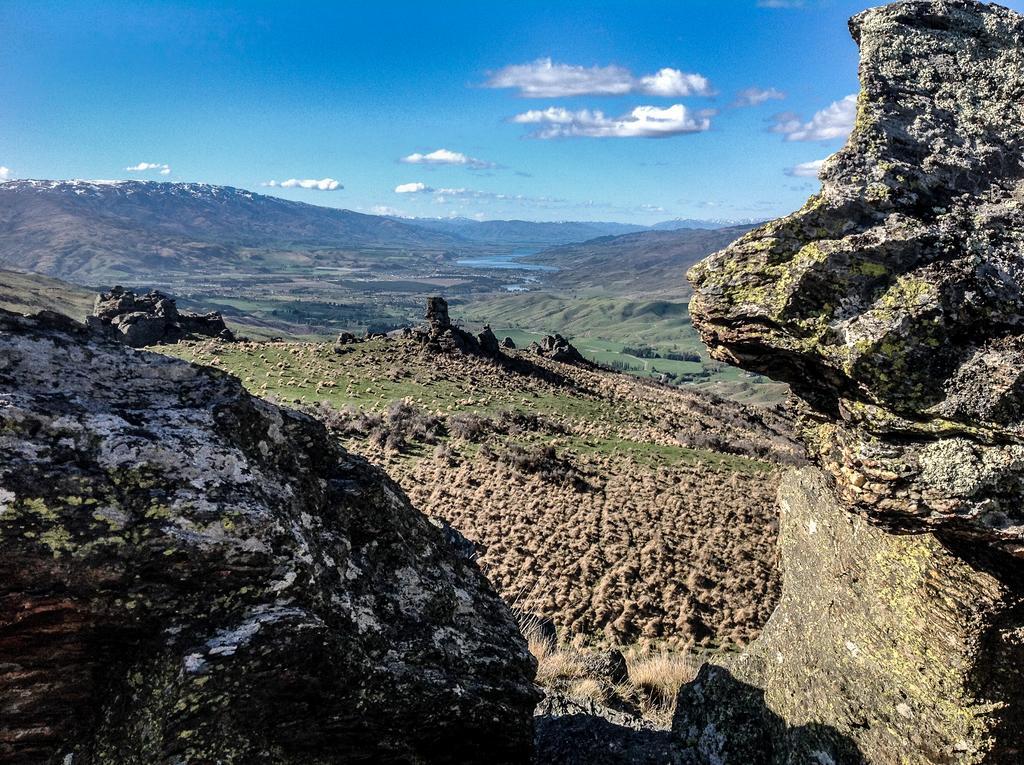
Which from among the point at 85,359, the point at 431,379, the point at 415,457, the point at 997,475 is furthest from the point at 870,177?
the point at 431,379

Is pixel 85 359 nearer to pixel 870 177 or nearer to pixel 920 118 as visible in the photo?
pixel 870 177

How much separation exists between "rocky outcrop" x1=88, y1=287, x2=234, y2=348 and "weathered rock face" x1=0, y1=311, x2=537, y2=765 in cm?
5390

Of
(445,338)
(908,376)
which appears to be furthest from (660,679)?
(445,338)

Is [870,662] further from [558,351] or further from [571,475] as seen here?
[558,351]

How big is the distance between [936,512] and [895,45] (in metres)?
5.93

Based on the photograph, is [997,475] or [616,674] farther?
[616,674]

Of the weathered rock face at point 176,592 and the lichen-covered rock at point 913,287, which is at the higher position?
the lichen-covered rock at point 913,287

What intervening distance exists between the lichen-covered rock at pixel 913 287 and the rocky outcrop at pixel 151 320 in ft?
185

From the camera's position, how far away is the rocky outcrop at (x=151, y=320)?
54.2 meters

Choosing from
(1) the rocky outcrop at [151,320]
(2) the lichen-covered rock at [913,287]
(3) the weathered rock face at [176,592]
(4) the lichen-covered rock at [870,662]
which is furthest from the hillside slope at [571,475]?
(2) the lichen-covered rock at [913,287]

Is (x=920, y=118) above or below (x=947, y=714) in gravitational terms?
above

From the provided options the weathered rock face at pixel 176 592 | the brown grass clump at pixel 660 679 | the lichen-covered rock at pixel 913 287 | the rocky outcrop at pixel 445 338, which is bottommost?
the brown grass clump at pixel 660 679

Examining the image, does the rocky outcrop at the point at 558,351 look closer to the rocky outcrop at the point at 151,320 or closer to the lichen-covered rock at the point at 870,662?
the rocky outcrop at the point at 151,320

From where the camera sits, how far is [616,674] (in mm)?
12242
